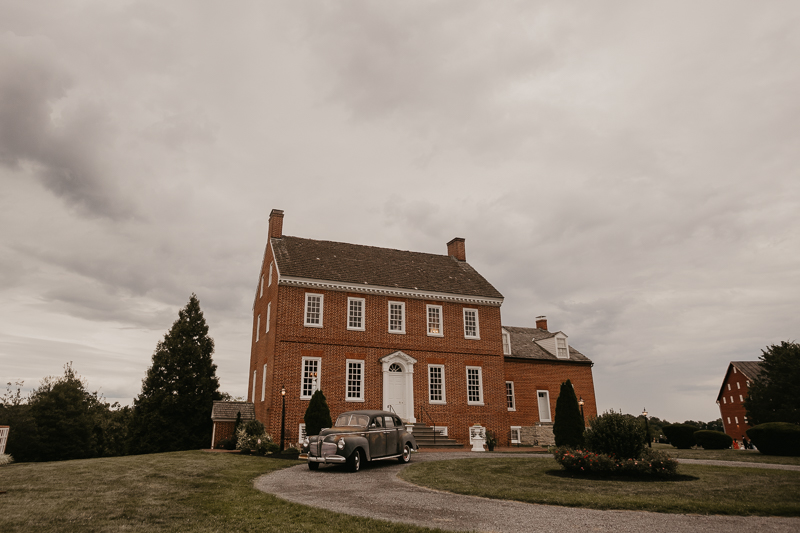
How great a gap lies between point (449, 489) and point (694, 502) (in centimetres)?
477

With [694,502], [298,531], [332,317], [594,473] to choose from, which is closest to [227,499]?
[298,531]

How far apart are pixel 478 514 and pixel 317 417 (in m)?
13.0

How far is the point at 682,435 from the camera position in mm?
27938

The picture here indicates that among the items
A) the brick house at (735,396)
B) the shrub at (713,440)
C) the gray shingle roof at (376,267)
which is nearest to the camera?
the shrub at (713,440)

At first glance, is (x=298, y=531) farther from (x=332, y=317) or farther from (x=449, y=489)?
(x=332, y=317)

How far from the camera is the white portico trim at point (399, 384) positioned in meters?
26.2

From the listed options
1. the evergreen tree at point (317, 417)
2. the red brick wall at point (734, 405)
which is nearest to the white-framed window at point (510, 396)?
the evergreen tree at point (317, 417)

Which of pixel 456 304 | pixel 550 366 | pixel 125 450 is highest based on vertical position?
pixel 456 304

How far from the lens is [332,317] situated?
26.1 metres

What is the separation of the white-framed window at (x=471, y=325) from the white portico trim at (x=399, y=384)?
403cm

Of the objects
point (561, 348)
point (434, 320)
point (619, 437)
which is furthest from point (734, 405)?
point (619, 437)

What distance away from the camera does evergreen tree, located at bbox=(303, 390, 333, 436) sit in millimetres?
20000

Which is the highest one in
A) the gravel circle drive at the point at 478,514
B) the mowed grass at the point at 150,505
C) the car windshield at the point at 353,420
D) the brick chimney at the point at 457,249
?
the brick chimney at the point at 457,249

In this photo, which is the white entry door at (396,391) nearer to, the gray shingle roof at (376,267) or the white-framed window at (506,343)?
the gray shingle roof at (376,267)
